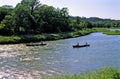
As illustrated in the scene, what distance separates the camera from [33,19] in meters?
126

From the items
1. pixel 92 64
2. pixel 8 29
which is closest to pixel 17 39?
pixel 8 29

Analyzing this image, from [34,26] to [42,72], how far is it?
271ft

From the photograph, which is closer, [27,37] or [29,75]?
[29,75]

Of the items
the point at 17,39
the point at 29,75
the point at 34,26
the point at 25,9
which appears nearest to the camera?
the point at 29,75

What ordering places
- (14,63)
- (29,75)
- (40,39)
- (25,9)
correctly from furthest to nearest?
(25,9)
(40,39)
(14,63)
(29,75)

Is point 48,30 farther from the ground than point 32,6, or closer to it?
closer to it

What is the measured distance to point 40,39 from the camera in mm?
110625

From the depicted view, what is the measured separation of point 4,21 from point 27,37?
14975 mm

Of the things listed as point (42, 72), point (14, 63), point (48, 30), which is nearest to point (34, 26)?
point (48, 30)

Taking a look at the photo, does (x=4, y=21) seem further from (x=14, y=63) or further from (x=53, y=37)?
(x=14, y=63)

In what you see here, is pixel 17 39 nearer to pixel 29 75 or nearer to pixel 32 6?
pixel 32 6

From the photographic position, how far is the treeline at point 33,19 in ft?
383

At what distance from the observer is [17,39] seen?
10350 centimetres

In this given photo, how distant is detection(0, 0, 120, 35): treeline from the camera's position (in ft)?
383
